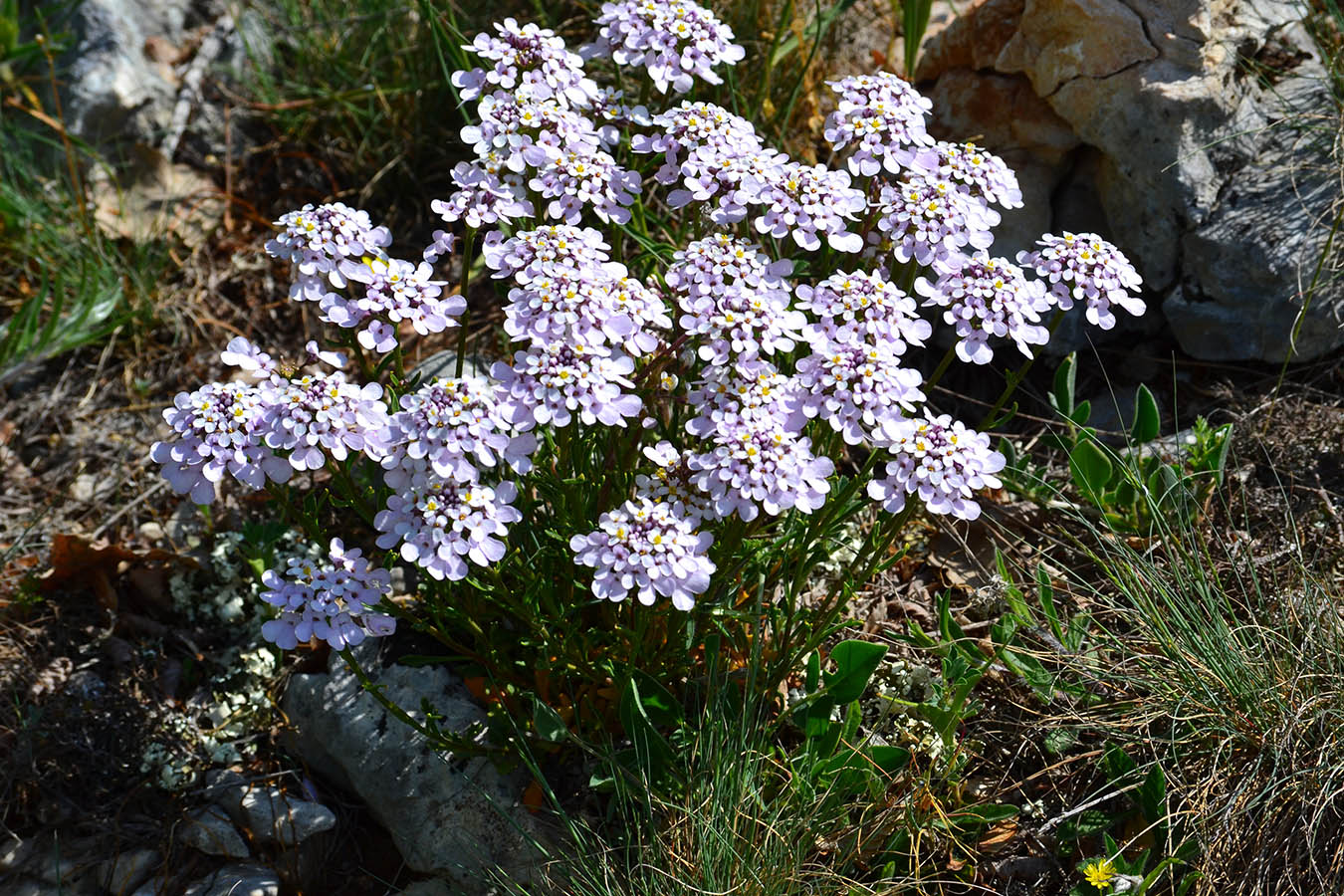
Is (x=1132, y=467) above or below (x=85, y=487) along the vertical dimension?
above

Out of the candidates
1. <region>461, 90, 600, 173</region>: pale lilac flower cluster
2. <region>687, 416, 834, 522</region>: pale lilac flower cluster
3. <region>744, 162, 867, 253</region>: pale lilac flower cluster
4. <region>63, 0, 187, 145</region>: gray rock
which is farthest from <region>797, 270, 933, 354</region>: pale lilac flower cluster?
<region>63, 0, 187, 145</region>: gray rock

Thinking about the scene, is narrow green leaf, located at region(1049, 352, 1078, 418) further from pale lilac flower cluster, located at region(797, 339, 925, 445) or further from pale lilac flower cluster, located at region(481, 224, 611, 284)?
pale lilac flower cluster, located at region(481, 224, 611, 284)

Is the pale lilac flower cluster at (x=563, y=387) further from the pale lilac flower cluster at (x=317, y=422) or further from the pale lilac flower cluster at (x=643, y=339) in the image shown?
the pale lilac flower cluster at (x=317, y=422)

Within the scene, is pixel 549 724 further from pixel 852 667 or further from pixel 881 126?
pixel 881 126

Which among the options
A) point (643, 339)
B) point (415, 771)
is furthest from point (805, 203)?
point (415, 771)

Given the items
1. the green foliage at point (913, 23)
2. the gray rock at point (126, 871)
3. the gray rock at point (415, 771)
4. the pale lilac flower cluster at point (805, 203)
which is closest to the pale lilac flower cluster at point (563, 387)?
the pale lilac flower cluster at point (805, 203)
